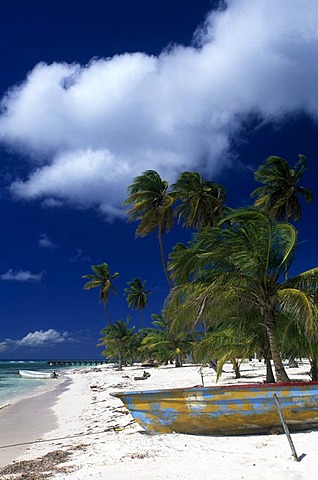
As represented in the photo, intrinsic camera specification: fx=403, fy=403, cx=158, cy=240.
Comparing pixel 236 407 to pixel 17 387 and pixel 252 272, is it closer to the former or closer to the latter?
pixel 252 272

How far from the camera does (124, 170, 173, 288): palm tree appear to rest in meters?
29.2

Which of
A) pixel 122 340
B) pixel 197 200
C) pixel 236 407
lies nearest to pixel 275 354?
pixel 236 407

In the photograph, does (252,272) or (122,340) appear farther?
(122,340)

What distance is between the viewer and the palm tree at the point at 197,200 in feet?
89.1

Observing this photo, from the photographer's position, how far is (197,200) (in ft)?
89.0

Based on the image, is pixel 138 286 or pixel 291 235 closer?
pixel 291 235

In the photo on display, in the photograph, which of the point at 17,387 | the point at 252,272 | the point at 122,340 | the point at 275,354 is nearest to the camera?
the point at 275,354

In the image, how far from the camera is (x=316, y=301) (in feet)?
34.4

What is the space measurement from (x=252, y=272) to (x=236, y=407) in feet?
12.5

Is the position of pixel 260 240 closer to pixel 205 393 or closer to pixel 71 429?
pixel 205 393

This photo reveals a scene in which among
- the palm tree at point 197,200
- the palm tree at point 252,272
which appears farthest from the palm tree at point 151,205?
the palm tree at point 252,272

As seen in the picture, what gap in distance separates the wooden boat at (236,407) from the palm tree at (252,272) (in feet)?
7.97

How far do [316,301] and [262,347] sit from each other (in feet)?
12.8

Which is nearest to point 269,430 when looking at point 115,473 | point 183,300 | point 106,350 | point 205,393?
point 205,393
